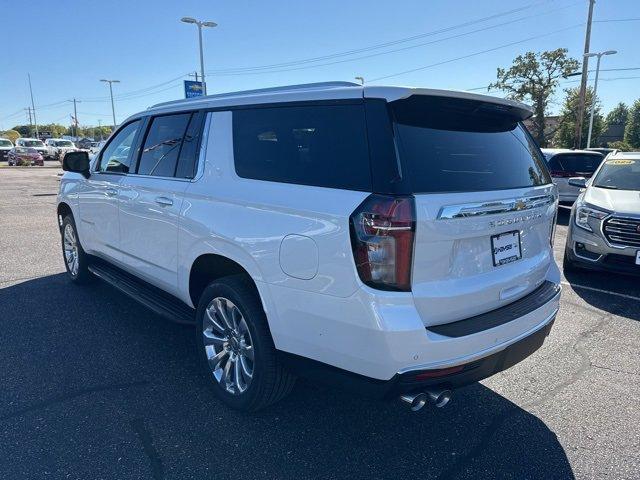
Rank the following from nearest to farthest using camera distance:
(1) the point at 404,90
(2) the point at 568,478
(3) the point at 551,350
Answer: (1) the point at 404,90 < (2) the point at 568,478 < (3) the point at 551,350

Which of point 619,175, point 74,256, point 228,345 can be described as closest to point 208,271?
point 228,345

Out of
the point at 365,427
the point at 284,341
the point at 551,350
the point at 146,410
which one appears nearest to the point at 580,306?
the point at 551,350

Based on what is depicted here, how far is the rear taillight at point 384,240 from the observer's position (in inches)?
84.4

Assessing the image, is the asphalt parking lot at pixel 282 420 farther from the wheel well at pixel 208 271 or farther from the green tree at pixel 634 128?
the green tree at pixel 634 128

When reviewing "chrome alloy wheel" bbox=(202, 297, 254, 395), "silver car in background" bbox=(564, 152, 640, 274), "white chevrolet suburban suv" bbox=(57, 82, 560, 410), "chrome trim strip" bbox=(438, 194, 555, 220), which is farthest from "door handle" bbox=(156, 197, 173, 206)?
"silver car in background" bbox=(564, 152, 640, 274)

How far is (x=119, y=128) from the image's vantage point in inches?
179

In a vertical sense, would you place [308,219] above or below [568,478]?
above

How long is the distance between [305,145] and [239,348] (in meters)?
1.33

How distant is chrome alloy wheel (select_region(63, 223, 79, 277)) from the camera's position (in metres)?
5.41

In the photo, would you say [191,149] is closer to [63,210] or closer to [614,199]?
[63,210]

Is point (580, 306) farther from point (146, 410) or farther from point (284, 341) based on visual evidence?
point (146, 410)

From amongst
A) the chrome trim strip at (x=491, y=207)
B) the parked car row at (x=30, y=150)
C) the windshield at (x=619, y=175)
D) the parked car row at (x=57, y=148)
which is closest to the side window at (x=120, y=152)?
the chrome trim strip at (x=491, y=207)

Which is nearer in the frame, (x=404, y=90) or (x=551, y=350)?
(x=404, y=90)

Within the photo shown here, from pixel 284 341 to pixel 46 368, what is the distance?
83.5 inches
